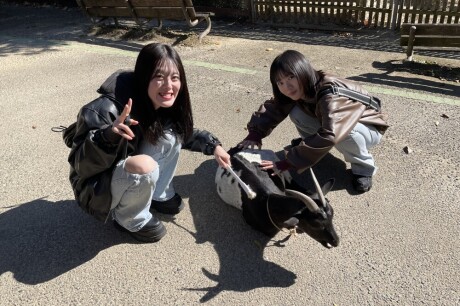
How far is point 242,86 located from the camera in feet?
17.4

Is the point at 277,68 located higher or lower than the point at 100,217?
higher

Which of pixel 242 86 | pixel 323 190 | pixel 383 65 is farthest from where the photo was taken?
pixel 383 65

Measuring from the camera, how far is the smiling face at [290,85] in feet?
9.44

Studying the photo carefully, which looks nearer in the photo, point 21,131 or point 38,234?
point 38,234

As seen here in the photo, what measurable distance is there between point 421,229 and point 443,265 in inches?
13.5

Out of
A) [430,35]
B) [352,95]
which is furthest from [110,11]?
[352,95]

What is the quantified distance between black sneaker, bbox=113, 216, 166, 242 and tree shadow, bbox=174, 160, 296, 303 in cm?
23

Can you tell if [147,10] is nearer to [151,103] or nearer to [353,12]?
[353,12]

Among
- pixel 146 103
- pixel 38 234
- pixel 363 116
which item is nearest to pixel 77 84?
pixel 38 234

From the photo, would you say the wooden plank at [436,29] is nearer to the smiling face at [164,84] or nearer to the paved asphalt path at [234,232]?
the paved asphalt path at [234,232]

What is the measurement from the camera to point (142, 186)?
2.42m

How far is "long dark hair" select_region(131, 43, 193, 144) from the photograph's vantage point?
2363mm

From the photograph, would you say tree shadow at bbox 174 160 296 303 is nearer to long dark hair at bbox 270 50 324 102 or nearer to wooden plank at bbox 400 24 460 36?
long dark hair at bbox 270 50 324 102

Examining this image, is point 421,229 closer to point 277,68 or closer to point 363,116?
point 363,116
